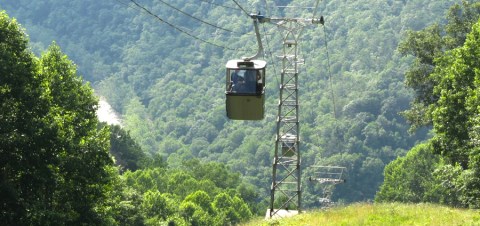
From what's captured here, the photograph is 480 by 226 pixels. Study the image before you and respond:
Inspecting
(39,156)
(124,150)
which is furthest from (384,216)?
(124,150)

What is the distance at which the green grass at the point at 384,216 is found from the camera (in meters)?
34.7

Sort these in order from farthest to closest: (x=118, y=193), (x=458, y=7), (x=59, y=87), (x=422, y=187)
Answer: (x=422, y=187) < (x=458, y=7) < (x=118, y=193) < (x=59, y=87)

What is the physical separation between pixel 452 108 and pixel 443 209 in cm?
1397

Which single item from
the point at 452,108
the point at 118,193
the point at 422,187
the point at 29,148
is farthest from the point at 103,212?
the point at 422,187

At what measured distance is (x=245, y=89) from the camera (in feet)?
122

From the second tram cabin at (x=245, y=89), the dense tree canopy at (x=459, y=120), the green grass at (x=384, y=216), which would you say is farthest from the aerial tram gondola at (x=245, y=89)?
the dense tree canopy at (x=459, y=120)

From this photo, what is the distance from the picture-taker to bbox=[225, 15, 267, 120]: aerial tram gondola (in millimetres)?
36969

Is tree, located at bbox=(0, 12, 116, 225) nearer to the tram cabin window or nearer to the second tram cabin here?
the second tram cabin

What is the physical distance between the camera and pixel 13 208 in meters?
35.2

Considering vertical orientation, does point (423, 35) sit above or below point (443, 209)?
above

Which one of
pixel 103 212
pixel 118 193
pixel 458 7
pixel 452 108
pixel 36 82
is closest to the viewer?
pixel 36 82

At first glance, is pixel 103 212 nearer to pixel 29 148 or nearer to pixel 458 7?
pixel 29 148

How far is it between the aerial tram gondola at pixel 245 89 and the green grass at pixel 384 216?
15.7 ft

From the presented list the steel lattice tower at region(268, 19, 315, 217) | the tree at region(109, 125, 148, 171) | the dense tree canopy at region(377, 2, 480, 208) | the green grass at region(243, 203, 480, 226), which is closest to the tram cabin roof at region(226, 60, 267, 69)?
the green grass at region(243, 203, 480, 226)
